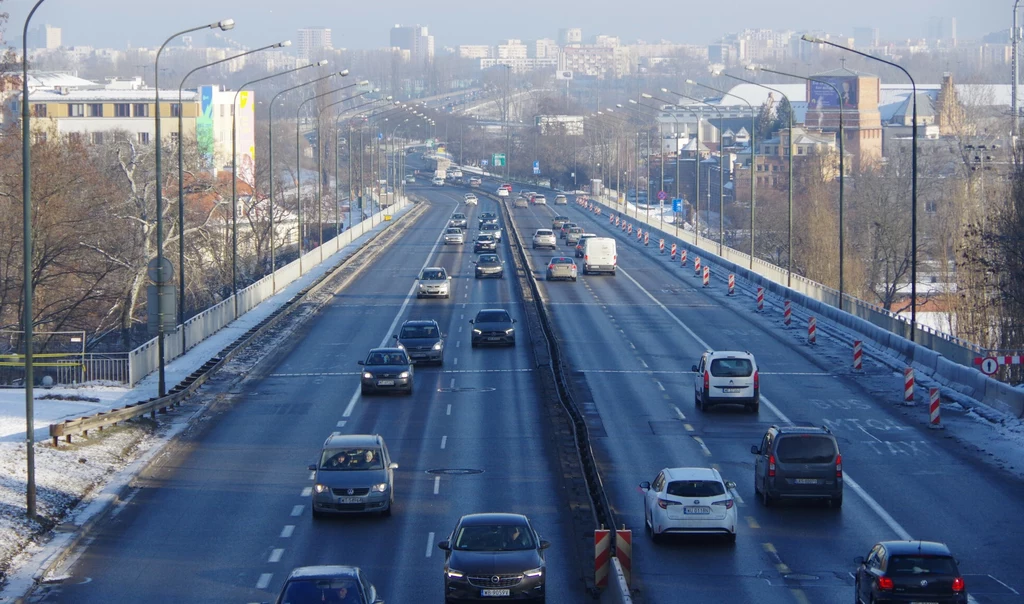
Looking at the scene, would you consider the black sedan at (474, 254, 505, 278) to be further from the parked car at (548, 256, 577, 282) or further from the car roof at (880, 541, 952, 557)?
the car roof at (880, 541, 952, 557)

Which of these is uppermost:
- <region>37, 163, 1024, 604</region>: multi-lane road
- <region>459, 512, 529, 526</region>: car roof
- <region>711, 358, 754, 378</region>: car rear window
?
<region>711, 358, 754, 378</region>: car rear window

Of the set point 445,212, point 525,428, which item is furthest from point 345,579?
point 445,212

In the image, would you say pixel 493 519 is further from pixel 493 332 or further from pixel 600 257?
pixel 600 257

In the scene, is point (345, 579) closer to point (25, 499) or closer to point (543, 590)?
point (543, 590)

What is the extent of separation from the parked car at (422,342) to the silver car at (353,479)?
1692 cm

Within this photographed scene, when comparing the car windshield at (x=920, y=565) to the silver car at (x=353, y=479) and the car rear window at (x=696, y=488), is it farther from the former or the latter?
the silver car at (x=353, y=479)

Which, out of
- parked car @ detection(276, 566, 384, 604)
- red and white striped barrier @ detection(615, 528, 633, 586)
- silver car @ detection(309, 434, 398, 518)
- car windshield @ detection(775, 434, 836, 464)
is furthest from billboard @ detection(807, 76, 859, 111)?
parked car @ detection(276, 566, 384, 604)

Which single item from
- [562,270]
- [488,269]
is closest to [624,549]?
[562,270]

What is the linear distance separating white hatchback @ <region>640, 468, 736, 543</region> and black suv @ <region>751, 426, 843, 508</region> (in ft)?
7.66

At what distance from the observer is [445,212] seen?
129125 millimetres

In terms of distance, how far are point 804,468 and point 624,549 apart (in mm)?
→ 5735

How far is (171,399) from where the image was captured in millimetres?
32781

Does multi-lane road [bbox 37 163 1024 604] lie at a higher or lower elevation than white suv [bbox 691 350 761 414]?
lower

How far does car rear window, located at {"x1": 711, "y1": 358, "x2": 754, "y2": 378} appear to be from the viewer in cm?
3206
